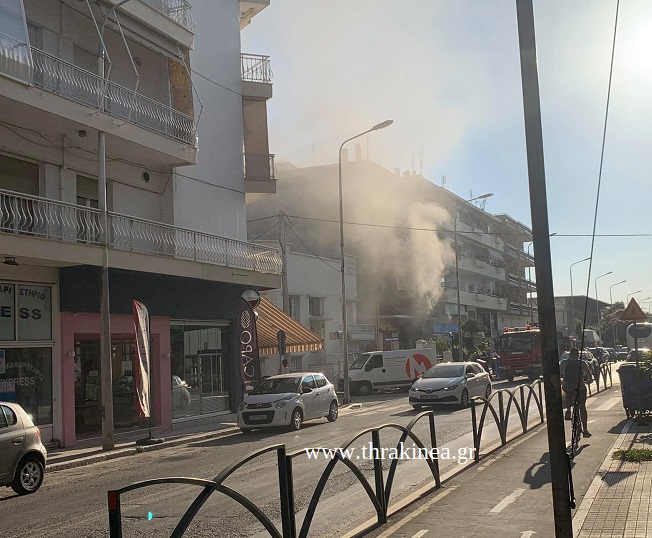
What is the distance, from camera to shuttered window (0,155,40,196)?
1680 centimetres

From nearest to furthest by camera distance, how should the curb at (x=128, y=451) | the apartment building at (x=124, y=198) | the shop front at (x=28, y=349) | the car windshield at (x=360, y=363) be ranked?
the curb at (x=128, y=451) < the shop front at (x=28, y=349) < the apartment building at (x=124, y=198) < the car windshield at (x=360, y=363)

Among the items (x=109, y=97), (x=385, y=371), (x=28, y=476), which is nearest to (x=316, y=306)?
(x=385, y=371)

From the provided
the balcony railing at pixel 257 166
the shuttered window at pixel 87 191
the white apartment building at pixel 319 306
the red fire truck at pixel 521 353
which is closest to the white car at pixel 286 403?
the shuttered window at pixel 87 191

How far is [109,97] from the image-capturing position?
18.1m

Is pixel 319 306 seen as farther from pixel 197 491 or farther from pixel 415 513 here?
pixel 197 491

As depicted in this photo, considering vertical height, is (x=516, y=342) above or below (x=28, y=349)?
below

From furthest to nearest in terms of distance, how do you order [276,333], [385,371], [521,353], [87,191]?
[521,353]
[385,371]
[276,333]
[87,191]

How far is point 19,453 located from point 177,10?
14933 millimetres

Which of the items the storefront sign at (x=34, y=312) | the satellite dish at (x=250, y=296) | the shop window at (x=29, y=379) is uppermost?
the satellite dish at (x=250, y=296)

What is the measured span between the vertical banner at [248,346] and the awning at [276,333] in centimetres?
256

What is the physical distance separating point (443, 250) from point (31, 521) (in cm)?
5266

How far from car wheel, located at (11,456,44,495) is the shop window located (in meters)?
5.48

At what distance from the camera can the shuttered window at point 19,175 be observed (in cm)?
1680

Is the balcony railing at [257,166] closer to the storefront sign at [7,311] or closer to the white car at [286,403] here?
the white car at [286,403]
